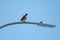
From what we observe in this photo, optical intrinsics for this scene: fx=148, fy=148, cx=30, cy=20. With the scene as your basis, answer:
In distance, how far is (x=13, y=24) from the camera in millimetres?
7973

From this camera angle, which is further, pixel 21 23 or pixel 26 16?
pixel 21 23

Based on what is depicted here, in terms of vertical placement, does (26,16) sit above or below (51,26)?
above

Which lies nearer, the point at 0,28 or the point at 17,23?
the point at 17,23

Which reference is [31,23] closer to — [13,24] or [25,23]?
[25,23]

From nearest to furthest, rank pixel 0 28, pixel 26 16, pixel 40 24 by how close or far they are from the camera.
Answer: pixel 26 16, pixel 40 24, pixel 0 28

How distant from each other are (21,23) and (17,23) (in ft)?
0.74

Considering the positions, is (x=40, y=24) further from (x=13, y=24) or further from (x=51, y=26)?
(x=13, y=24)

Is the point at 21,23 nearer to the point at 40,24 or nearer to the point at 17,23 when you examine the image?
the point at 17,23

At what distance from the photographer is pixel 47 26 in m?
7.56

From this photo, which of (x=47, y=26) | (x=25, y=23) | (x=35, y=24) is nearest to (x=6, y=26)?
(x=25, y=23)

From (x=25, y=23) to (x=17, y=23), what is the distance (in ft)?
1.47

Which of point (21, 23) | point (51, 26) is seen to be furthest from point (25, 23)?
point (51, 26)

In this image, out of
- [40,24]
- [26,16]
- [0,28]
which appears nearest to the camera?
[26,16]

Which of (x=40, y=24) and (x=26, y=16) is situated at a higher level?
(x=26, y=16)
